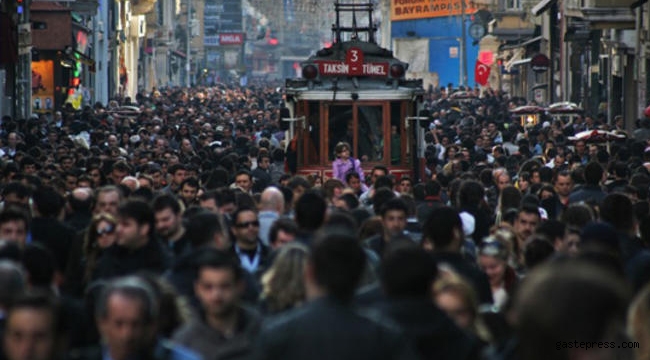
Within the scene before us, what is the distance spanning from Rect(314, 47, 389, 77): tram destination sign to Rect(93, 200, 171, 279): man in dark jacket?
529 inches

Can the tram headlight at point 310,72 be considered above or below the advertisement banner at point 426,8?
below

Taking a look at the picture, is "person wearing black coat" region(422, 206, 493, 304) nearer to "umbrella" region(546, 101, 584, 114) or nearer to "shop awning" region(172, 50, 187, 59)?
"umbrella" region(546, 101, 584, 114)

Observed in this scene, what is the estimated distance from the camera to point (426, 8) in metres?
89.6

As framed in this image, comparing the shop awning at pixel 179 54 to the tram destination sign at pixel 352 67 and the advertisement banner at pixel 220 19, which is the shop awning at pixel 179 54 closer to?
the advertisement banner at pixel 220 19

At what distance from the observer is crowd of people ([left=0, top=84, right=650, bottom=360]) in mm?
5484

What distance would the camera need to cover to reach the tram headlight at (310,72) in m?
22.8

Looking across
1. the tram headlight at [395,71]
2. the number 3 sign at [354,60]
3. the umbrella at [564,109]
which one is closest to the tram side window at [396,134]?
the tram headlight at [395,71]

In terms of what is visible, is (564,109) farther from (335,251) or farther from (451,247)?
(335,251)

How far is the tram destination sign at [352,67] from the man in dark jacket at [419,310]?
1644 centimetres

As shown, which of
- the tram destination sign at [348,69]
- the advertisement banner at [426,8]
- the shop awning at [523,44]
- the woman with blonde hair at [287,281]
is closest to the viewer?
the woman with blonde hair at [287,281]

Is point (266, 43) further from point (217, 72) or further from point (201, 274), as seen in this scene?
point (201, 274)

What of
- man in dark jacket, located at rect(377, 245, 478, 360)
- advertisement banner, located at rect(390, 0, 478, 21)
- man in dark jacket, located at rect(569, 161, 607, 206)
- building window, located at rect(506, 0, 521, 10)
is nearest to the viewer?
man in dark jacket, located at rect(377, 245, 478, 360)

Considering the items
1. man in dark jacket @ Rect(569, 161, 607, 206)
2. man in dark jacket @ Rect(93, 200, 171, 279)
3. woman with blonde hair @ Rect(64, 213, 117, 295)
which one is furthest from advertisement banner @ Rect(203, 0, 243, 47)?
man in dark jacket @ Rect(93, 200, 171, 279)

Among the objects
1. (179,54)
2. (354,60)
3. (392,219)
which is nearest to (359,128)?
(354,60)
